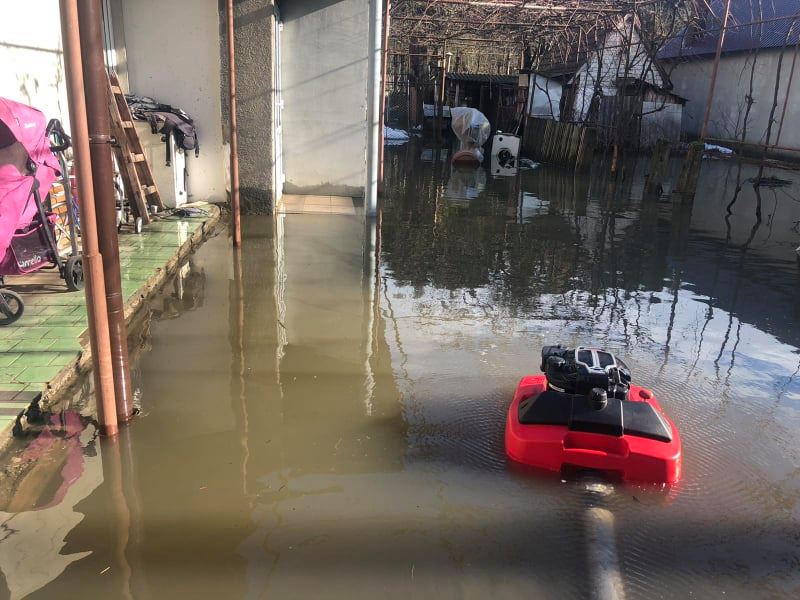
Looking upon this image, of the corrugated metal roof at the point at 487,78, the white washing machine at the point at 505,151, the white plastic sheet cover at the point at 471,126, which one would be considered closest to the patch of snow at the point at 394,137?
the corrugated metal roof at the point at 487,78

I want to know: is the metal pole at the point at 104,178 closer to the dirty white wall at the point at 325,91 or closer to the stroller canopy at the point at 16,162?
the stroller canopy at the point at 16,162

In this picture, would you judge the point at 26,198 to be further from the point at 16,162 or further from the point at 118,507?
the point at 118,507

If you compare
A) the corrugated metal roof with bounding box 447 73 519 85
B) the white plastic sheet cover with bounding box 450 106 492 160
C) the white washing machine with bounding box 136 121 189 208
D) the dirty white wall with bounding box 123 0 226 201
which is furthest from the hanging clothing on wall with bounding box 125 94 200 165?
the corrugated metal roof with bounding box 447 73 519 85

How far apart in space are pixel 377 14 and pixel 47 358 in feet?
25.7

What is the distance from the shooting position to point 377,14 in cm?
1028

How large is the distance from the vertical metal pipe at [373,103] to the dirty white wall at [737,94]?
1497 centimetres

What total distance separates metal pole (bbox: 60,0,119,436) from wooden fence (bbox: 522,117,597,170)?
16514 millimetres

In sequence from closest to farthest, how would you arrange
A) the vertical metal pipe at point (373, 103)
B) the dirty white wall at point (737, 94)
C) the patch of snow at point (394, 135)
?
the vertical metal pipe at point (373, 103)
the dirty white wall at point (737, 94)
the patch of snow at point (394, 135)

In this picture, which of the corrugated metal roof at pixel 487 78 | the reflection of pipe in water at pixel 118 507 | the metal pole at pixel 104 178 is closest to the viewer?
the reflection of pipe in water at pixel 118 507

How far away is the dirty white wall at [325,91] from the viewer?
10906mm

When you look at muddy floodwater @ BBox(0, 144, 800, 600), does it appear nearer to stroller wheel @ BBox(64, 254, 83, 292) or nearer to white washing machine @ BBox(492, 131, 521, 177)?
stroller wheel @ BBox(64, 254, 83, 292)

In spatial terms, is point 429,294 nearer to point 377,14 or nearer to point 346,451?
point 346,451

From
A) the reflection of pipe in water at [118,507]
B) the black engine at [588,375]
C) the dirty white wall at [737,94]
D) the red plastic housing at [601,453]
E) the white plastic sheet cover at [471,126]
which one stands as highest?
the dirty white wall at [737,94]

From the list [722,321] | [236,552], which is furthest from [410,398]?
[722,321]
